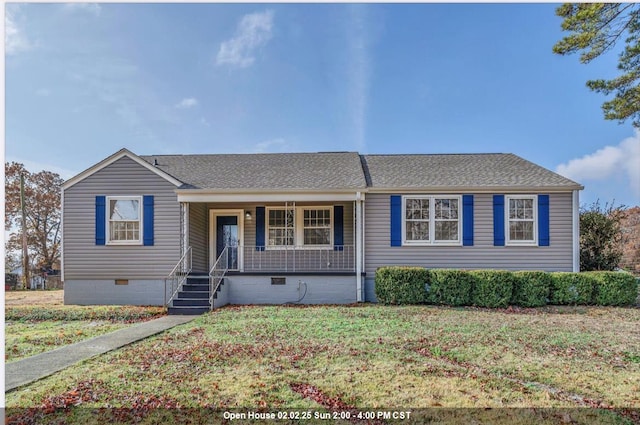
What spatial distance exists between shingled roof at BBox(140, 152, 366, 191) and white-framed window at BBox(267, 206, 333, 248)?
3.42ft

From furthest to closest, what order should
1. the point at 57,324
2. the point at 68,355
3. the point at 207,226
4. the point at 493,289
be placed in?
the point at 207,226 → the point at 493,289 → the point at 57,324 → the point at 68,355

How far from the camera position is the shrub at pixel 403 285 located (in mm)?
9875

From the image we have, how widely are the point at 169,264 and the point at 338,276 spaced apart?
15.6 feet

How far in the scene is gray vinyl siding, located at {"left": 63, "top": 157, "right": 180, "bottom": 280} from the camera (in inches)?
432

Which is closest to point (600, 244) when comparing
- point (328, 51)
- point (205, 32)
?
point (328, 51)

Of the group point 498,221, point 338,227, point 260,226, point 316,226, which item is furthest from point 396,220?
point 260,226

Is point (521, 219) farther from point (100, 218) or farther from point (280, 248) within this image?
point (100, 218)

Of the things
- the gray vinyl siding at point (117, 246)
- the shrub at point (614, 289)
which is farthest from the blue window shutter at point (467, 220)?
the gray vinyl siding at point (117, 246)

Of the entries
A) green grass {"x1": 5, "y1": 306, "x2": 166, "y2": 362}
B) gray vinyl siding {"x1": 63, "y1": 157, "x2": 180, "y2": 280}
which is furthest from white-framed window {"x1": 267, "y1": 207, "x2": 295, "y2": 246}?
green grass {"x1": 5, "y1": 306, "x2": 166, "y2": 362}

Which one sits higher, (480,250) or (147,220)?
(147,220)

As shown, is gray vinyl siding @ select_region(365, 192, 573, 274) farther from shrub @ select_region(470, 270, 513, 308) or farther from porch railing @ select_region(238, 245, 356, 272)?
shrub @ select_region(470, 270, 513, 308)

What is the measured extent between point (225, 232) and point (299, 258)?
266 centimetres

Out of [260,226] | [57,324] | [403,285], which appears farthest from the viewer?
[260,226]

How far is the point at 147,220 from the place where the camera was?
1105 centimetres
